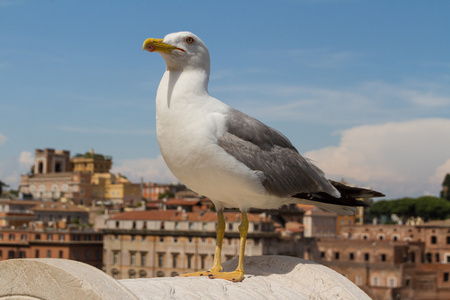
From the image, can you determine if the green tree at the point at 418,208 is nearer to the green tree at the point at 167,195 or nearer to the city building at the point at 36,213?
the green tree at the point at 167,195

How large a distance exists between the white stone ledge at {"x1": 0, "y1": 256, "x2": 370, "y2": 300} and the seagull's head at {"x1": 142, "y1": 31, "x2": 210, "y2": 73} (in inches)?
58.7

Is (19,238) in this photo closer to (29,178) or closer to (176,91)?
(176,91)

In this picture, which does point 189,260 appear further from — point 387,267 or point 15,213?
point 15,213

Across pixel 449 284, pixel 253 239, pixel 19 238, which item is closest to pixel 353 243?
pixel 449 284

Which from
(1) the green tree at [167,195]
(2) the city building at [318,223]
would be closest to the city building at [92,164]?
(1) the green tree at [167,195]

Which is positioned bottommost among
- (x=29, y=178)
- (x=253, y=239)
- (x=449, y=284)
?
(x=449, y=284)

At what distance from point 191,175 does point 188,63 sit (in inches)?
31.2

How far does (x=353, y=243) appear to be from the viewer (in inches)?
2603

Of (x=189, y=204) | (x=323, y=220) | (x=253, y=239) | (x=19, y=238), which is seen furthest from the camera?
(x=323, y=220)

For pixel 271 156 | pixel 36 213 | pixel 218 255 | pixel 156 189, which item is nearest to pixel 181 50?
pixel 271 156

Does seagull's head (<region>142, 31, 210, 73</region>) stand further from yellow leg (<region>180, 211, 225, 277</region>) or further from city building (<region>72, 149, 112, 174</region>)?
city building (<region>72, 149, 112, 174</region>)

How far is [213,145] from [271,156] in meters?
0.53

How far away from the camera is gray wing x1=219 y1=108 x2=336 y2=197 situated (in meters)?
5.11

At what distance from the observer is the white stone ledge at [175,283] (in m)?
3.62
